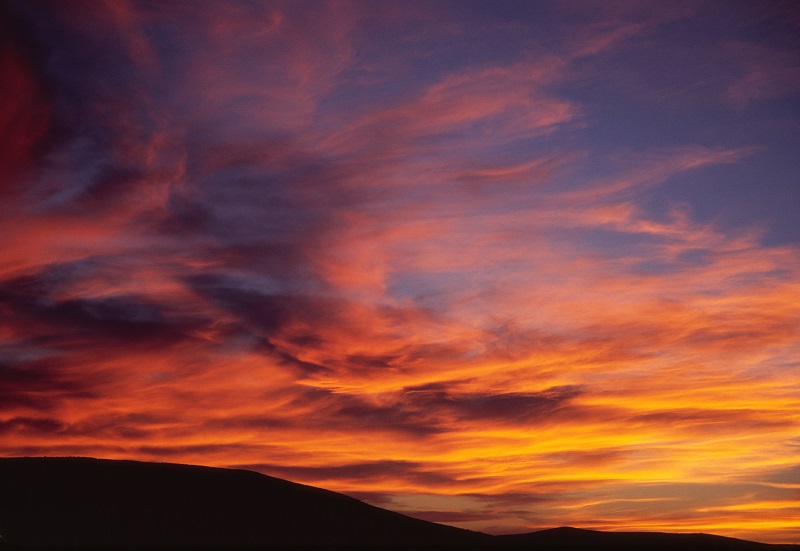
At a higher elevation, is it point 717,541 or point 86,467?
point 86,467

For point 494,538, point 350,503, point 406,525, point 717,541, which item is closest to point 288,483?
point 350,503

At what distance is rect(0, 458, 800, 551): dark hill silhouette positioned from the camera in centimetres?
8462

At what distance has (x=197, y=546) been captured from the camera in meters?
81.6

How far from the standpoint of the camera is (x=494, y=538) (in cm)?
10362

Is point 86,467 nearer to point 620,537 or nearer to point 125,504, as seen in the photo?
point 125,504

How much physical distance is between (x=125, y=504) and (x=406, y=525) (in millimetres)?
34483

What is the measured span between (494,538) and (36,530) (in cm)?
5473

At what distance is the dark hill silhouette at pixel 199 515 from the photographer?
278ft

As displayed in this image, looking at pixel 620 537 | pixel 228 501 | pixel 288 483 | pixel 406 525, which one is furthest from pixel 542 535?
pixel 228 501

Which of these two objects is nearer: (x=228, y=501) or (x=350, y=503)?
(x=228, y=501)

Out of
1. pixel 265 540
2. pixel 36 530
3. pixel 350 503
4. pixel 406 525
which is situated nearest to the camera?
pixel 36 530

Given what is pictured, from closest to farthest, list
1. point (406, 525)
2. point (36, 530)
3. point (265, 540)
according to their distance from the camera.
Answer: point (36, 530) → point (265, 540) → point (406, 525)

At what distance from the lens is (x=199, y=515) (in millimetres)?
96000

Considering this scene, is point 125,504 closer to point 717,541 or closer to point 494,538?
point 494,538
